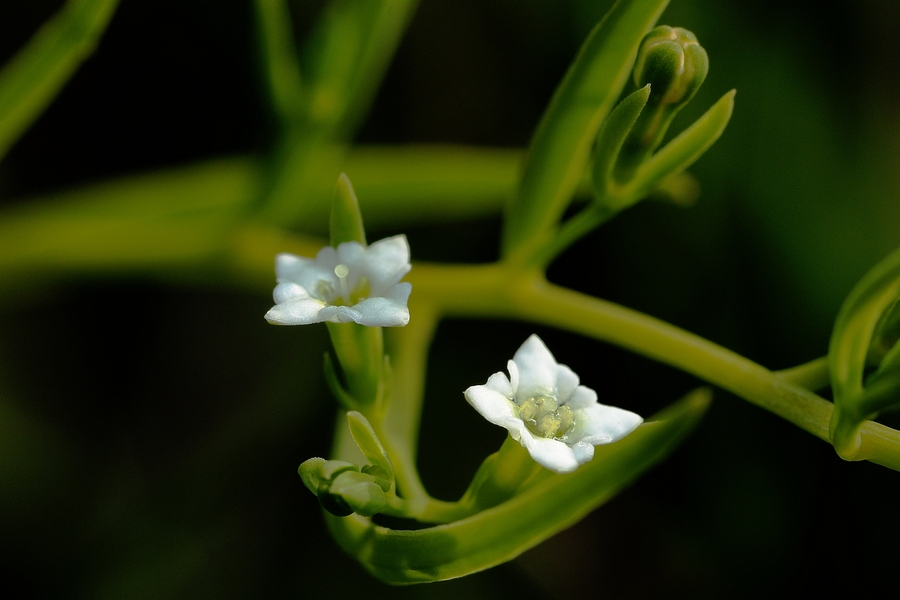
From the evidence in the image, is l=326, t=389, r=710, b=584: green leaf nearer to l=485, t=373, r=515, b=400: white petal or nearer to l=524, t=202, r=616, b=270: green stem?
l=485, t=373, r=515, b=400: white petal

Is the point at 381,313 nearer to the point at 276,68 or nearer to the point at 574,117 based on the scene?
the point at 574,117

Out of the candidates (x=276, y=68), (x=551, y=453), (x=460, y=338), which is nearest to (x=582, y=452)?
(x=551, y=453)

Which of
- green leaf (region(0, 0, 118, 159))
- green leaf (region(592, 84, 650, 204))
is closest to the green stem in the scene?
Answer: green leaf (region(592, 84, 650, 204))

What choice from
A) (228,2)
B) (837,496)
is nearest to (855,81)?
(837,496)

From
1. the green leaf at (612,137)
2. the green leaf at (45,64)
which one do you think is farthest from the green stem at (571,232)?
the green leaf at (45,64)

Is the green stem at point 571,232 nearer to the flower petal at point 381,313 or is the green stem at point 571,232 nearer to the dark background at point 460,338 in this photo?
the flower petal at point 381,313

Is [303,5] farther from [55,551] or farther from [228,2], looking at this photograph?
[55,551]

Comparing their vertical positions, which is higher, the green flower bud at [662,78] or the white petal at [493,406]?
the green flower bud at [662,78]
